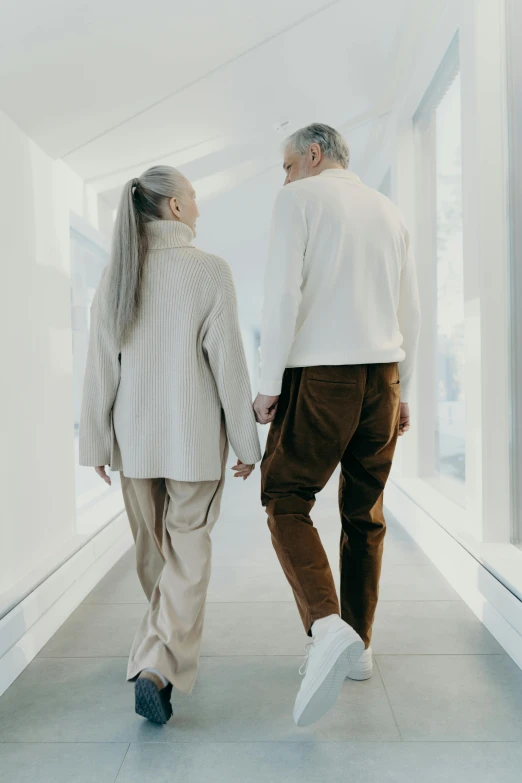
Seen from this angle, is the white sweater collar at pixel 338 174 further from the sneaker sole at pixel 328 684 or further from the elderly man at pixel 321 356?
the sneaker sole at pixel 328 684

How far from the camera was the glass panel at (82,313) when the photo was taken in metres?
3.55

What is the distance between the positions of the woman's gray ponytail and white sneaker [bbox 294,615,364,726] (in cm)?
89

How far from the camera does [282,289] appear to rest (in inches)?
66.1

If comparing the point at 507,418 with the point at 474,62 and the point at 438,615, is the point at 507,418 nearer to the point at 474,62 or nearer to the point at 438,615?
the point at 438,615

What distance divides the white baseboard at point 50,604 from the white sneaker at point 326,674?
34.7 inches

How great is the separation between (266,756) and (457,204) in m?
2.73

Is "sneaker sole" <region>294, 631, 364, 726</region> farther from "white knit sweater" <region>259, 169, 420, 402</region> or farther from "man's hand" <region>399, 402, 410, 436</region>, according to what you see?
"man's hand" <region>399, 402, 410, 436</region>

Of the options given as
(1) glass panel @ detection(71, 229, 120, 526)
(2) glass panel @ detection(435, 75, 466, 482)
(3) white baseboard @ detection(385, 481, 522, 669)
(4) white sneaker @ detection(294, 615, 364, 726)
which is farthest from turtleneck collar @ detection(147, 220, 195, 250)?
(2) glass panel @ detection(435, 75, 466, 482)

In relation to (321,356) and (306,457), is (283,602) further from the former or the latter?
(321,356)

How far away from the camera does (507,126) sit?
240cm

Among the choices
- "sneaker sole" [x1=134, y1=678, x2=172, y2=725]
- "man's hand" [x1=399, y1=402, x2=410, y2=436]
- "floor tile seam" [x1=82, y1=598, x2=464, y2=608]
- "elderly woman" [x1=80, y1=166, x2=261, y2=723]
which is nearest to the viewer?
"sneaker sole" [x1=134, y1=678, x2=172, y2=725]

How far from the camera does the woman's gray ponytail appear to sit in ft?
5.56

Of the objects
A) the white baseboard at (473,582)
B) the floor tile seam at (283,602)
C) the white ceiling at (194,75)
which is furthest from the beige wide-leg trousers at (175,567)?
the white ceiling at (194,75)

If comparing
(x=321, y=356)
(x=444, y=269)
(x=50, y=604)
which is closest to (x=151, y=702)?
(x=50, y=604)
